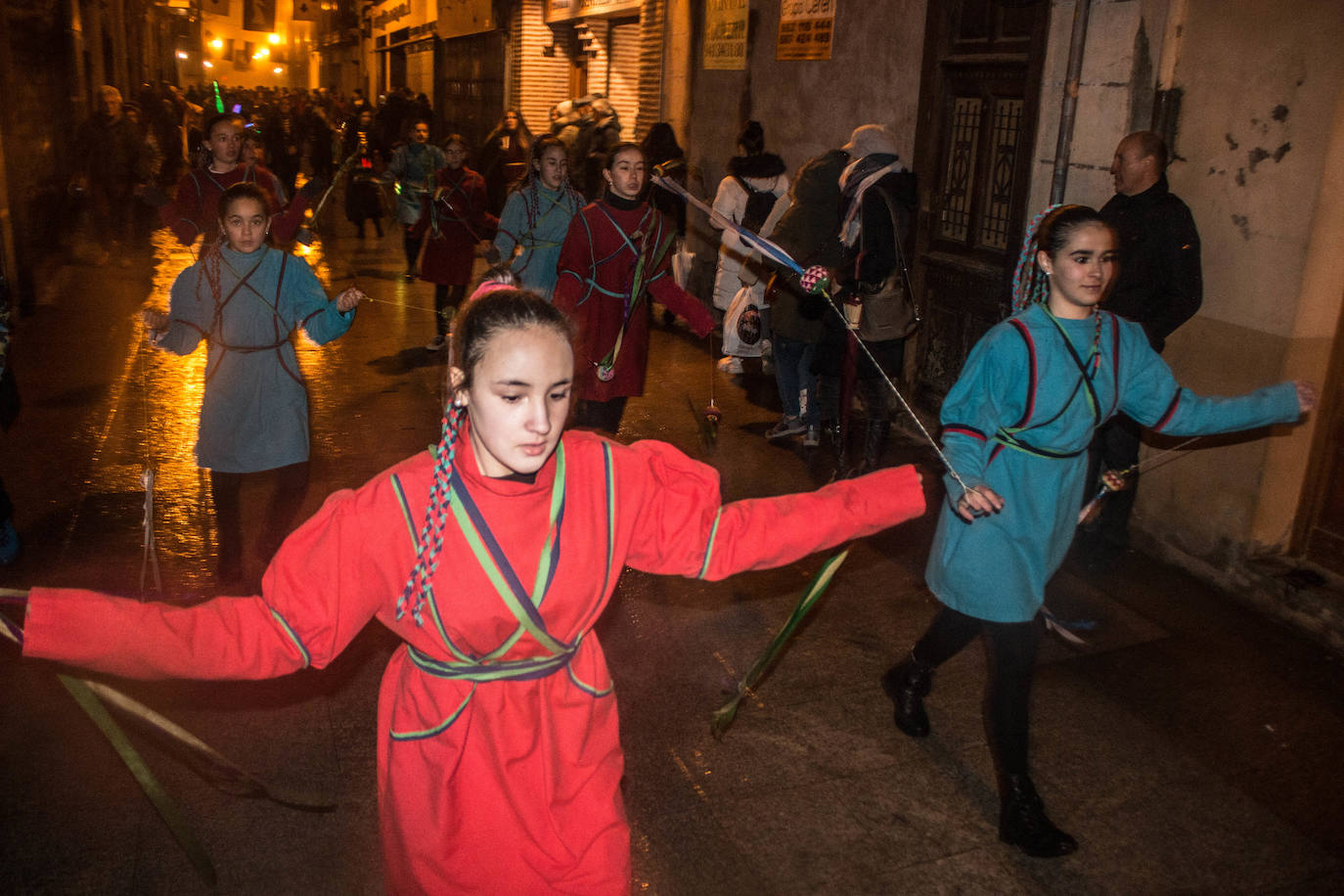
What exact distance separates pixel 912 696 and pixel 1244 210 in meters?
2.97

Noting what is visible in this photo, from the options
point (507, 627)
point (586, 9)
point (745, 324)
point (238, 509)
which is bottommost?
point (238, 509)

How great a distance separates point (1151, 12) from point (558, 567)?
5187mm

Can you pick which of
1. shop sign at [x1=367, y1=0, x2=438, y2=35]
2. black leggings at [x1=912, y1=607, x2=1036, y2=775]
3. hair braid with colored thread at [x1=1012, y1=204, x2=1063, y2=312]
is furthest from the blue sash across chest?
shop sign at [x1=367, y1=0, x2=438, y2=35]

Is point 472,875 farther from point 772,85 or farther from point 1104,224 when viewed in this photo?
point 772,85

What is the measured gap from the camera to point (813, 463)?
747 centimetres

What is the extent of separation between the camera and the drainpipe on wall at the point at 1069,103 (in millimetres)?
6352

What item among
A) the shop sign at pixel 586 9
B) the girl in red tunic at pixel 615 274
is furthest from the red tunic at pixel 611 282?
the shop sign at pixel 586 9

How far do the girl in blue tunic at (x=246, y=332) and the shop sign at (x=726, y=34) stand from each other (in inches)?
300

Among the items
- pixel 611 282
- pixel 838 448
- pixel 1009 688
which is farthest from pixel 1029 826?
pixel 838 448

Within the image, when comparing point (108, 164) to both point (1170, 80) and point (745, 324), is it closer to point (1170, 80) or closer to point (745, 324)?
point (745, 324)

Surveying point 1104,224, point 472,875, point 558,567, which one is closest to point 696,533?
point 558,567

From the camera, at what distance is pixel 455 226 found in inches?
396

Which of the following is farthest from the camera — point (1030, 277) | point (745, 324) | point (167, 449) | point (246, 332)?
point (745, 324)

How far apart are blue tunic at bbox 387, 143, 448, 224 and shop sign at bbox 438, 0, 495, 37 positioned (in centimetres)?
1077
